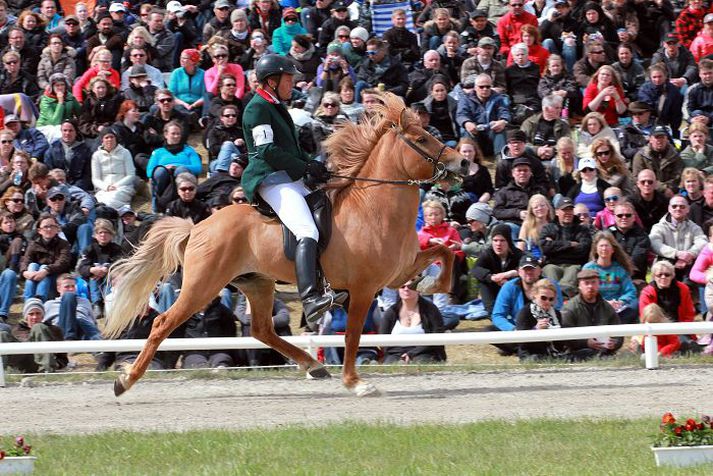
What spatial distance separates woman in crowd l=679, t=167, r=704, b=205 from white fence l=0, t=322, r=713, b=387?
3.67m

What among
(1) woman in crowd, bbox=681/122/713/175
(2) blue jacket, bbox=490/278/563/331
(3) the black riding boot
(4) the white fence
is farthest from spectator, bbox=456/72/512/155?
(3) the black riding boot

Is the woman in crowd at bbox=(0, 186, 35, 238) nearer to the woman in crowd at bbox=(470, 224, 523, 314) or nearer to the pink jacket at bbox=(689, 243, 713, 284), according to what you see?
the woman in crowd at bbox=(470, 224, 523, 314)

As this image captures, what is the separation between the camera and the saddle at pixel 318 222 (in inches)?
416

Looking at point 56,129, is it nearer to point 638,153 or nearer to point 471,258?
point 471,258

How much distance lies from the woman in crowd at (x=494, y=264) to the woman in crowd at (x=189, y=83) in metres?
5.80

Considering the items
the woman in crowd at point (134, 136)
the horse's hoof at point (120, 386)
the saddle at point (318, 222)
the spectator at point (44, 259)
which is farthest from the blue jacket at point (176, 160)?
the saddle at point (318, 222)

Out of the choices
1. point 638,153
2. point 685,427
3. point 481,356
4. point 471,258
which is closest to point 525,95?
point 638,153

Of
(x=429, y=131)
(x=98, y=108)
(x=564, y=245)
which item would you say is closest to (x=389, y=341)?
(x=564, y=245)

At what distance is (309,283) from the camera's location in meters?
10.3

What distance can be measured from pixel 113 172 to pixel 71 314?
12.2 feet

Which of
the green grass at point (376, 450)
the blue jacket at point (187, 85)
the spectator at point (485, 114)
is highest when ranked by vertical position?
the blue jacket at point (187, 85)

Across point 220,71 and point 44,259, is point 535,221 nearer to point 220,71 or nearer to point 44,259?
point 44,259

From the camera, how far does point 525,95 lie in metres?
18.4

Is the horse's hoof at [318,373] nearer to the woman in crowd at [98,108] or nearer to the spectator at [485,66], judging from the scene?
the woman in crowd at [98,108]
